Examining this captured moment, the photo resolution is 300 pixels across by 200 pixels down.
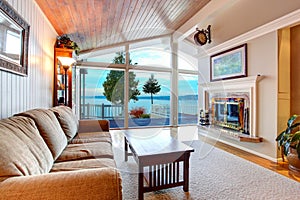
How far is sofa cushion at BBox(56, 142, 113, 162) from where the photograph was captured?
1.77 m

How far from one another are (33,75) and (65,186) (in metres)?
2.11

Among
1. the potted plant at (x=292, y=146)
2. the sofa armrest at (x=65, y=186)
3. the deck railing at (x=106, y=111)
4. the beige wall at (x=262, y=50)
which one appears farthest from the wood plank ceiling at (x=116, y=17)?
the potted plant at (x=292, y=146)

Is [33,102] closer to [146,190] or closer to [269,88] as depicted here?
[146,190]

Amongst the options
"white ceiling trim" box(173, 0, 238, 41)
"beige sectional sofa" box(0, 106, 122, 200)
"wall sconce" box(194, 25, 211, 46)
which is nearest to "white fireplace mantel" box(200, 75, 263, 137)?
"wall sconce" box(194, 25, 211, 46)

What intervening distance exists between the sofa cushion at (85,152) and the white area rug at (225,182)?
19.5 inches

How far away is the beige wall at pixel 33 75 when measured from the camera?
5.95 ft

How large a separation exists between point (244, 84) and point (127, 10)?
2721 mm

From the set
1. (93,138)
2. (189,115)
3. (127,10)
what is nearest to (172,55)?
(189,115)

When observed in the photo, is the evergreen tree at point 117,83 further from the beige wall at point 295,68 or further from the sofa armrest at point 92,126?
the beige wall at point 295,68

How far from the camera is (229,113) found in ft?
12.9

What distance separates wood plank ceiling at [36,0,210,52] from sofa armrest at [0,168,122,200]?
245 centimetres

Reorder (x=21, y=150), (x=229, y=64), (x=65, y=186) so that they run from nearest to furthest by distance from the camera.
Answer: (x=65, y=186) < (x=21, y=150) < (x=229, y=64)

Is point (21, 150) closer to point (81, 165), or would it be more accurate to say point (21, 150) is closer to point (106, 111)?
point (81, 165)

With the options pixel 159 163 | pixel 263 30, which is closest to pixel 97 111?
pixel 159 163
